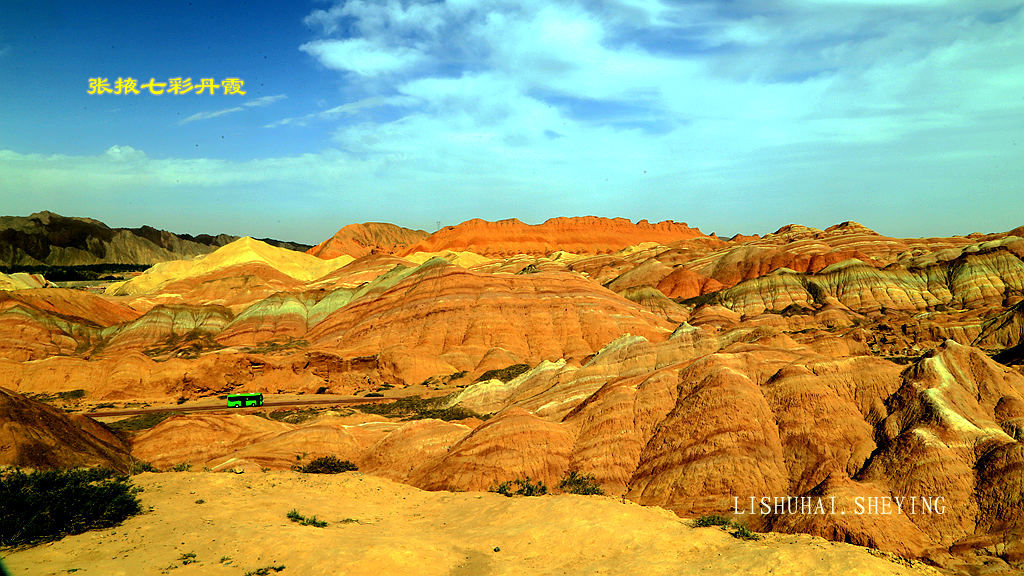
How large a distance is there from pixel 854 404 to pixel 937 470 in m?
4.67

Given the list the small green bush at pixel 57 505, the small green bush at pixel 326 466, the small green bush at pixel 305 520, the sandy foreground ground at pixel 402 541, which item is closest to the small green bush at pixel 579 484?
the sandy foreground ground at pixel 402 541

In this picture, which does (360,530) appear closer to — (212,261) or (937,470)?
(937,470)

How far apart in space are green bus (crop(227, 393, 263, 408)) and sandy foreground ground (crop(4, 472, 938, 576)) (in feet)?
96.2

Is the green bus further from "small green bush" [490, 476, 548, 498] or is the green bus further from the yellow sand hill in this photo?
the yellow sand hill

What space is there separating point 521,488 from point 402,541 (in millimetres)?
8438

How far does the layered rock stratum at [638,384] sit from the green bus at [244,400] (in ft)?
15.9

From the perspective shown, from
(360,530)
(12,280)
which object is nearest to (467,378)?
(360,530)

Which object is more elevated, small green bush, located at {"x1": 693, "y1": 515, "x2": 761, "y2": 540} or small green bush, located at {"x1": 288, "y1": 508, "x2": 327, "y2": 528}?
small green bush, located at {"x1": 288, "y1": 508, "x2": 327, "y2": 528}

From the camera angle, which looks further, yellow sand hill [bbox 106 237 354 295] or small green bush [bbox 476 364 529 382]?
yellow sand hill [bbox 106 237 354 295]

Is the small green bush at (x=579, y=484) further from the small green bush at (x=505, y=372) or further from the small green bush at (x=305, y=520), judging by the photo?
the small green bush at (x=505, y=372)

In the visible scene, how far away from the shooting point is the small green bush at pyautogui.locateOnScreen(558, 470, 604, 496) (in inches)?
977

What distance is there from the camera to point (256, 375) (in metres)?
58.4

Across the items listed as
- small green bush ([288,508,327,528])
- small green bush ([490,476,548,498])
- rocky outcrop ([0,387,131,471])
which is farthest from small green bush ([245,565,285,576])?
rocky outcrop ([0,387,131,471])

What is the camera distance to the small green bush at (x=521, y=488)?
24.5 metres
